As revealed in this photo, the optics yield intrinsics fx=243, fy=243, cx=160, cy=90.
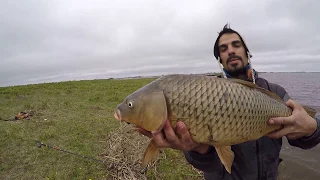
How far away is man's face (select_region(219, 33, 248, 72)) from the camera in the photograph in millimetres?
3137

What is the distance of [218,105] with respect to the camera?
188cm

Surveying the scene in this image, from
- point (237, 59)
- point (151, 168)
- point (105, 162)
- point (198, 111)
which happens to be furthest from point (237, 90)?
point (105, 162)

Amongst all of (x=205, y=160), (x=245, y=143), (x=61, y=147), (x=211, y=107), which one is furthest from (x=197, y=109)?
(x=61, y=147)

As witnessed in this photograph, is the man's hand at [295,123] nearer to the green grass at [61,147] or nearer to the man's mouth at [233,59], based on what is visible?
the man's mouth at [233,59]

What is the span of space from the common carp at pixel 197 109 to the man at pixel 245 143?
10 centimetres

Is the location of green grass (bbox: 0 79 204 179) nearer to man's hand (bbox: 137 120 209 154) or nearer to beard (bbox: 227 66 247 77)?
beard (bbox: 227 66 247 77)

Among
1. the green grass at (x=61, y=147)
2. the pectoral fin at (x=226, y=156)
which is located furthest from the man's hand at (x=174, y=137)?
the green grass at (x=61, y=147)

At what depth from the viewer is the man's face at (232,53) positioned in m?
3.14

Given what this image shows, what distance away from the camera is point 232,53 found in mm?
3186

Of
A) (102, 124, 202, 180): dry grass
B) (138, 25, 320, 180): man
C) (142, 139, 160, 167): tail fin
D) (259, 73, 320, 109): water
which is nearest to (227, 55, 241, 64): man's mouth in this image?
(138, 25, 320, 180): man

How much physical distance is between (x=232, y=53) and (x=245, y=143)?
1.21 meters

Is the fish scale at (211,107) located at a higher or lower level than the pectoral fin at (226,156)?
higher

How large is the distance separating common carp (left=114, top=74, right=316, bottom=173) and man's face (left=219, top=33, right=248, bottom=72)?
118 cm

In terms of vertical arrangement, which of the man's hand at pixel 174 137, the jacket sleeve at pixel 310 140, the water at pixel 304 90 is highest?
the man's hand at pixel 174 137
